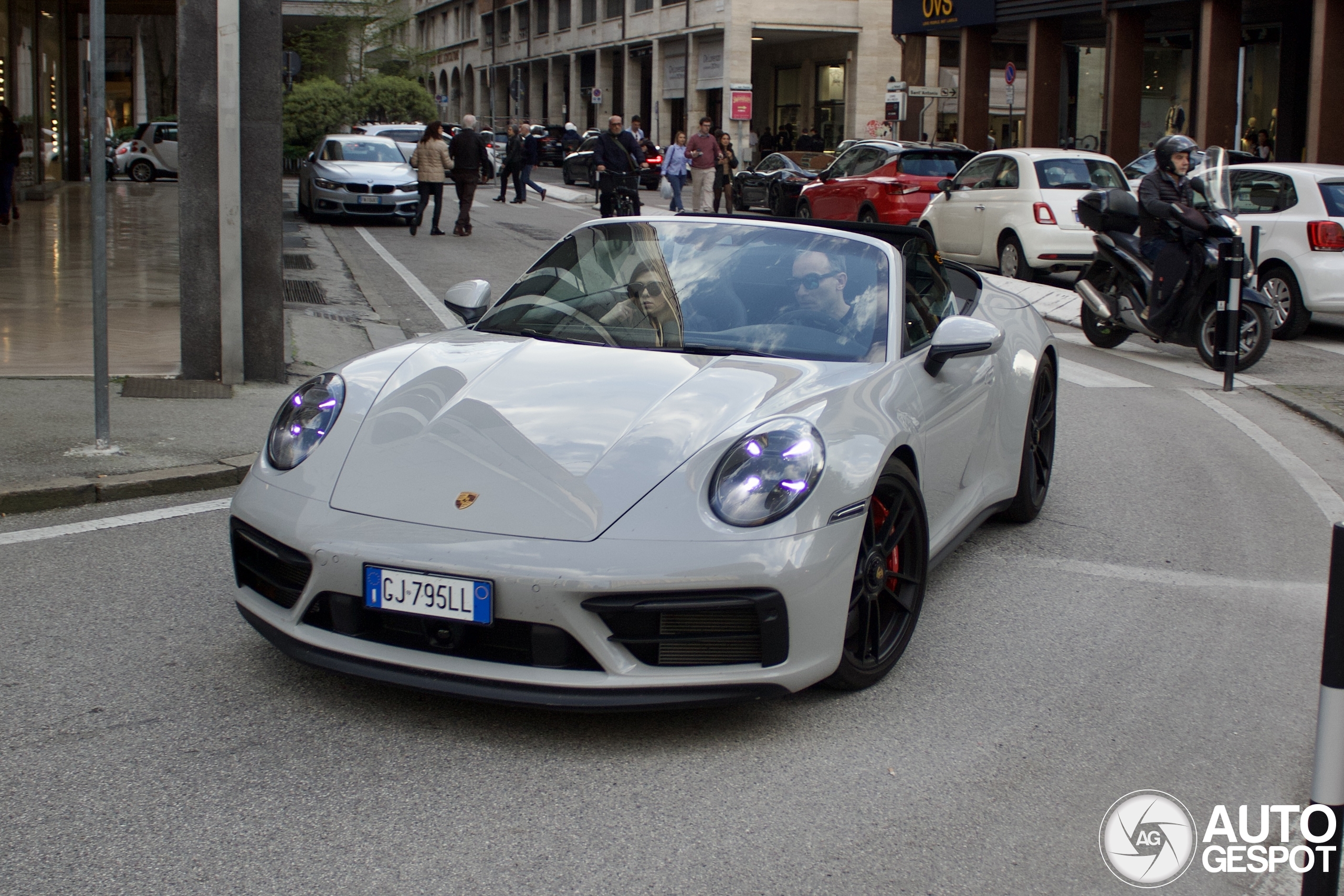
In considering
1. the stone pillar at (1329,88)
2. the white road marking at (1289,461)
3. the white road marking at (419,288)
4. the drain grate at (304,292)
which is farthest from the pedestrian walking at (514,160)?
the white road marking at (1289,461)

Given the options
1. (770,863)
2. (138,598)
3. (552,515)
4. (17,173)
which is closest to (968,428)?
(552,515)

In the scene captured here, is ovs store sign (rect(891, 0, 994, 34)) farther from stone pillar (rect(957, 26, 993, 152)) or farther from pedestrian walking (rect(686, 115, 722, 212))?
pedestrian walking (rect(686, 115, 722, 212))

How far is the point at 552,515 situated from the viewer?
3.55m

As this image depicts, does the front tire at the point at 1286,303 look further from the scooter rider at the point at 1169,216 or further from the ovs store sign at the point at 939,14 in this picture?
the ovs store sign at the point at 939,14

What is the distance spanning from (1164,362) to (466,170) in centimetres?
1268

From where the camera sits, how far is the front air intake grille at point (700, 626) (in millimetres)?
3443

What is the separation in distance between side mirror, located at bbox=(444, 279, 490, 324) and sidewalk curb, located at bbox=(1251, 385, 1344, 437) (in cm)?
590

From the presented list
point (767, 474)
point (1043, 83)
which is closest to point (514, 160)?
point (1043, 83)

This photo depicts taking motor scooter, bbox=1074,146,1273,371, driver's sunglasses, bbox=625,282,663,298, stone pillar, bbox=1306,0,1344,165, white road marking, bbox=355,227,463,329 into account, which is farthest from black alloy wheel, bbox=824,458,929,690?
stone pillar, bbox=1306,0,1344,165

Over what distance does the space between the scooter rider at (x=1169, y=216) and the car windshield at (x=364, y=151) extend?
1604 cm

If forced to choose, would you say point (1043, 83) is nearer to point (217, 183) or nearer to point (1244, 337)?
point (1244, 337)

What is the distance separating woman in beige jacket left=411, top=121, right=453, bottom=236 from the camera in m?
21.3

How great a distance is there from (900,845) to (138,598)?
289 centimetres

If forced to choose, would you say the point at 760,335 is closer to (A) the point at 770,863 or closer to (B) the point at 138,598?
(A) the point at 770,863
